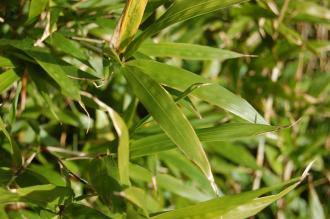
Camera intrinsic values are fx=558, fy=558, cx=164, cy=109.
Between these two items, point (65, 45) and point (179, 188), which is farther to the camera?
point (179, 188)

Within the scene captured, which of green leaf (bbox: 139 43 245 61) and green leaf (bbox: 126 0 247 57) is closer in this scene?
green leaf (bbox: 126 0 247 57)

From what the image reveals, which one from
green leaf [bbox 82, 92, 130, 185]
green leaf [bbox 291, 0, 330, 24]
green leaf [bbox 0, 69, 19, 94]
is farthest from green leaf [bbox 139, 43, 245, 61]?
green leaf [bbox 291, 0, 330, 24]

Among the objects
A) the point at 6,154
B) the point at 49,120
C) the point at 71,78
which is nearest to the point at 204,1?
the point at 71,78

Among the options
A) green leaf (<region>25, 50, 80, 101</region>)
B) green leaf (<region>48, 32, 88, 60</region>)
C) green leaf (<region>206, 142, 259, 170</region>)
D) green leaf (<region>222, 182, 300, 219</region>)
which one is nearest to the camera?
green leaf (<region>222, 182, 300, 219</region>)

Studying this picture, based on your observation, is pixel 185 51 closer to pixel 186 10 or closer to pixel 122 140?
pixel 186 10

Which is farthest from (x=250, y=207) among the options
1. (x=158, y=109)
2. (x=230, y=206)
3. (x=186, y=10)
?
(x=186, y=10)

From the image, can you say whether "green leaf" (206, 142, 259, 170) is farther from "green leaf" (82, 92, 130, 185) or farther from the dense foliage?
"green leaf" (82, 92, 130, 185)

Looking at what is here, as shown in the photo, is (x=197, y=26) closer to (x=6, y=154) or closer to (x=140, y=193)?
(x=6, y=154)
